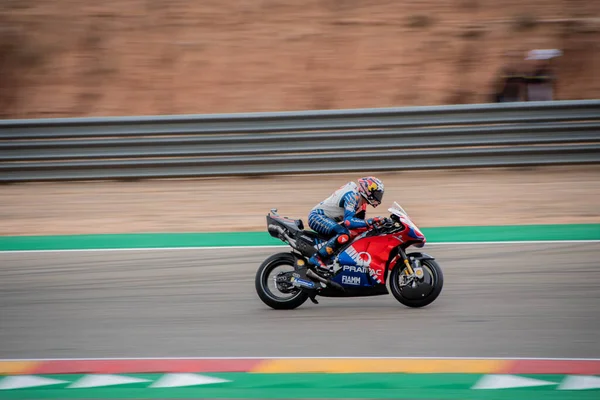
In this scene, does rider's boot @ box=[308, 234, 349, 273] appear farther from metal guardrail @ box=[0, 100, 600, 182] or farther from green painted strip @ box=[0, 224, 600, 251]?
metal guardrail @ box=[0, 100, 600, 182]

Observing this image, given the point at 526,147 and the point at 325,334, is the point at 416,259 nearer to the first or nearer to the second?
the point at 325,334

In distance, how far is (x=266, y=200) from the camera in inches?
516

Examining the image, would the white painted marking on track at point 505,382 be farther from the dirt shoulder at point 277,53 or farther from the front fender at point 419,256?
the dirt shoulder at point 277,53

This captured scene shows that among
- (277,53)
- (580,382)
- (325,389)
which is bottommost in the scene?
(580,382)

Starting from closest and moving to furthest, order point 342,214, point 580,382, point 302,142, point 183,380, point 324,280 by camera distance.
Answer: point 580,382, point 183,380, point 324,280, point 342,214, point 302,142

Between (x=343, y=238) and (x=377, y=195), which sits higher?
(x=377, y=195)

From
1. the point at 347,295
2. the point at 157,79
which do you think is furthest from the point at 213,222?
the point at 157,79

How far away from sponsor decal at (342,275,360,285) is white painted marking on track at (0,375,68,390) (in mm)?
2679

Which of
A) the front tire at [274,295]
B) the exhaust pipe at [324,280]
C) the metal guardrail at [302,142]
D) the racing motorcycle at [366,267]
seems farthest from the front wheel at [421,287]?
the metal guardrail at [302,142]

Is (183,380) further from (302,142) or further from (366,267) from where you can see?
(302,142)

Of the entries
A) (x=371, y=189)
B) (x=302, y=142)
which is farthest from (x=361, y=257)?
(x=302, y=142)

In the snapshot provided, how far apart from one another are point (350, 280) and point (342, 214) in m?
0.59

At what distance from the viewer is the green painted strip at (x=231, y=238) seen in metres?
10.9

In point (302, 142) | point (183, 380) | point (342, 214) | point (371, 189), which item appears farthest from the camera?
point (302, 142)
